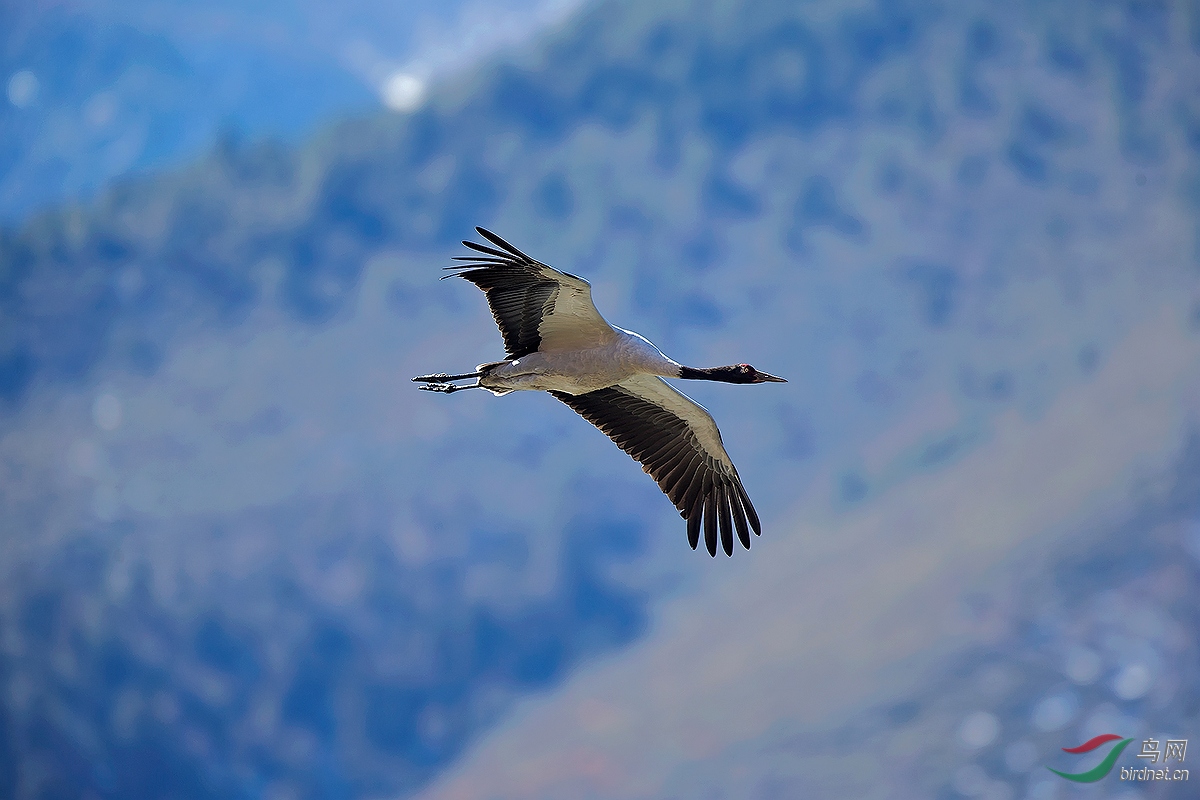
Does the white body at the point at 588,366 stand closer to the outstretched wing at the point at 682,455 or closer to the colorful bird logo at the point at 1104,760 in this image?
the outstretched wing at the point at 682,455

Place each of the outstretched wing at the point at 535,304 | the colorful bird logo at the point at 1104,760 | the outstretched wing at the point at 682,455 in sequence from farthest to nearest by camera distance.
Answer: the colorful bird logo at the point at 1104,760, the outstretched wing at the point at 682,455, the outstretched wing at the point at 535,304

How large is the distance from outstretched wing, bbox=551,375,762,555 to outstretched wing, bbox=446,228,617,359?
96 cm

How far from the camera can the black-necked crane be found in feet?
39.6

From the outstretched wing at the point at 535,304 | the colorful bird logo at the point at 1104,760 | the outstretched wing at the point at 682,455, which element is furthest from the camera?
the colorful bird logo at the point at 1104,760

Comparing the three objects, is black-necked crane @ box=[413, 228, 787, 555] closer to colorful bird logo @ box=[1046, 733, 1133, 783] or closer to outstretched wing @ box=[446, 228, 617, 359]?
A: outstretched wing @ box=[446, 228, 617, 359]

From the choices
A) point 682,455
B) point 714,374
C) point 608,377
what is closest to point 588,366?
point 608,377

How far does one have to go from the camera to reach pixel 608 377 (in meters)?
12.5

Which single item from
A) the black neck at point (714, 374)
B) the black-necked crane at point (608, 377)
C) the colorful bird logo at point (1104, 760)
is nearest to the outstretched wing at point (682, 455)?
the black-necked crane at point (608, 377)

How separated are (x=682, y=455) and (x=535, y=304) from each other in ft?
8.07

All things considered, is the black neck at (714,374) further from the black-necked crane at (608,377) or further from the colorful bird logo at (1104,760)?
the colorful bird logo at (1104,760)

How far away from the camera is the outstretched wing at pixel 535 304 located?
1188 centimetres

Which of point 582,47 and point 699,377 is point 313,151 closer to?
point 582,47

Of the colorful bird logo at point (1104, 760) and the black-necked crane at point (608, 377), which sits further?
the colorful bird logo at point (1104, 760)

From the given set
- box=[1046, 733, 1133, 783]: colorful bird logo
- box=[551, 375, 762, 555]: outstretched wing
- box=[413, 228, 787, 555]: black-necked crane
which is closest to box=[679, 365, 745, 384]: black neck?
box=[413, 228, 787, 555]: black-necked crane
